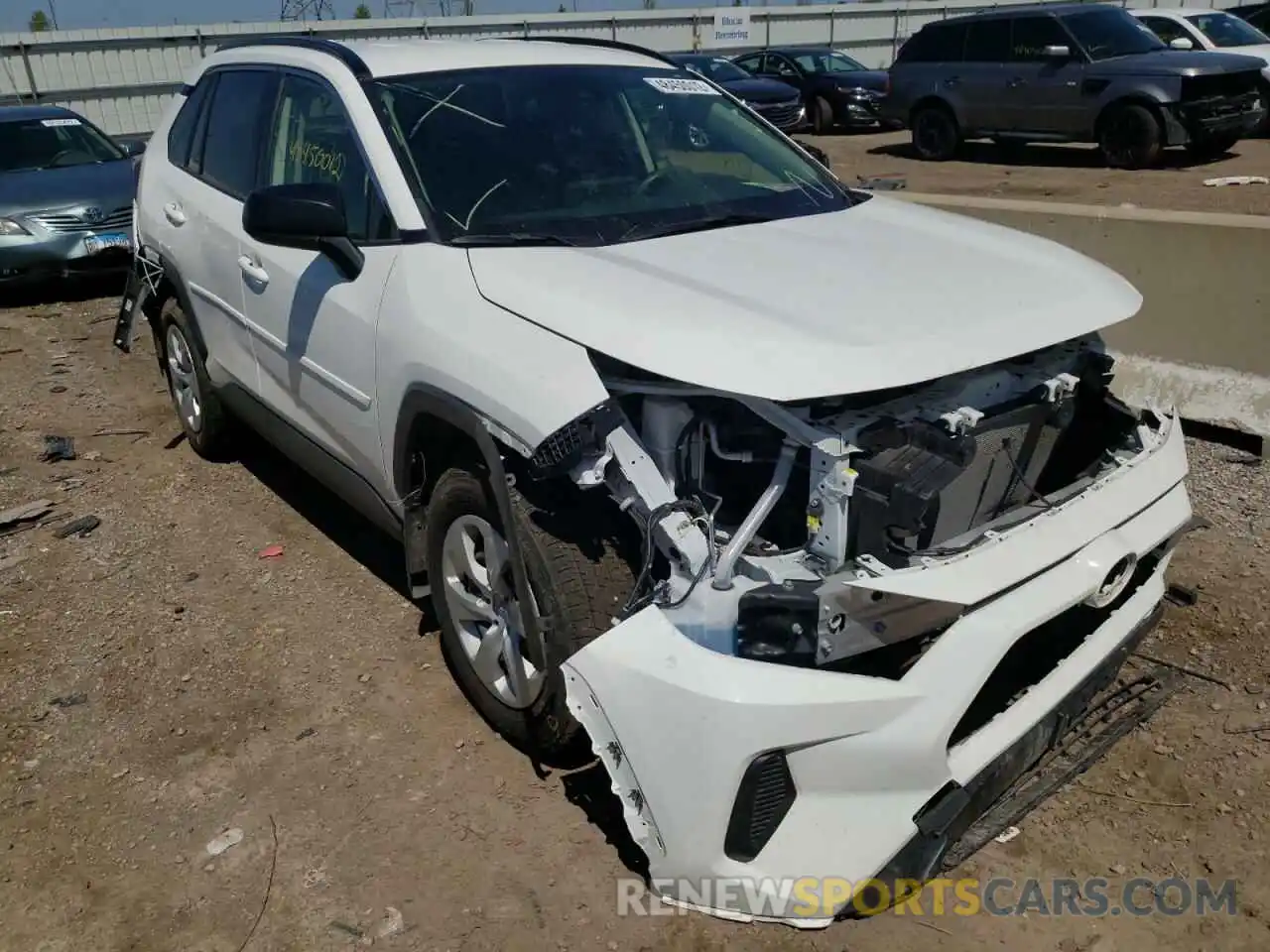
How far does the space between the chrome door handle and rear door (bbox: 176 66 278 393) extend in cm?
10

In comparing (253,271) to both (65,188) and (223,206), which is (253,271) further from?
(65,188)

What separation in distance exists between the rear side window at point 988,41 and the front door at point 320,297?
41.9 feet

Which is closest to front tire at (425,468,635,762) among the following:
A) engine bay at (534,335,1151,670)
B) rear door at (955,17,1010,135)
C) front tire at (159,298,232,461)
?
engine bay at (534,335,1151,670)

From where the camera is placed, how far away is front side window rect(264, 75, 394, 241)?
3.38 meters

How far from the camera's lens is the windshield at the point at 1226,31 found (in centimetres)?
1516

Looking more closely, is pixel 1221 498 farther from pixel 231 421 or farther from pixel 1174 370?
pixel 231 421

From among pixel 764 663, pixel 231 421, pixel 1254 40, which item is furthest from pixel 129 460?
pixel 1254 40

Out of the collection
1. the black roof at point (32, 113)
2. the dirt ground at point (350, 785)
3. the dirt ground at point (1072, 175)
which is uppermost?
the black roof at point (32, 113)

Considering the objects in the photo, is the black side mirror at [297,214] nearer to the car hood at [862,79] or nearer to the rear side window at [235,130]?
the rear side window at [235,130]

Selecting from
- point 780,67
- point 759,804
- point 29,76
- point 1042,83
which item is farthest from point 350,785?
point 29,76

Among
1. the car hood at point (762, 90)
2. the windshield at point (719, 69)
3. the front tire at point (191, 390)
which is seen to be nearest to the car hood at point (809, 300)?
the front tire at point (191, 390)

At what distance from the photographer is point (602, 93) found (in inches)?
153

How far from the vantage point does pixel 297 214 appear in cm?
315

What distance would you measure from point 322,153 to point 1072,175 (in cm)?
1219
